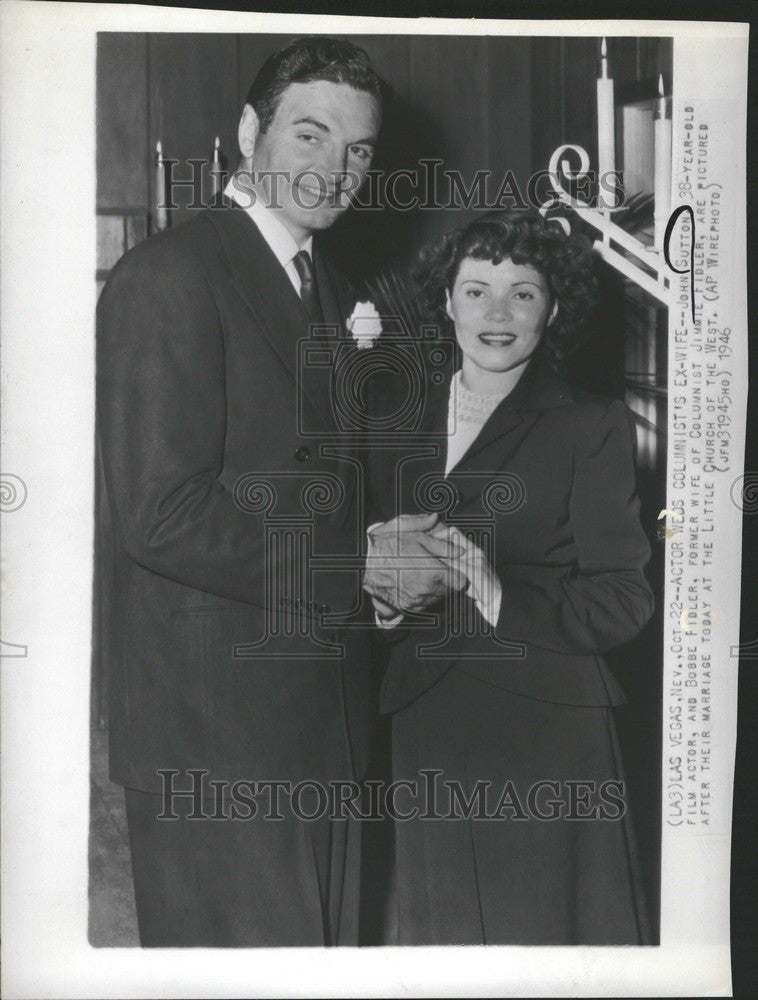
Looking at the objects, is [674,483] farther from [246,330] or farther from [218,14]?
[218,14]

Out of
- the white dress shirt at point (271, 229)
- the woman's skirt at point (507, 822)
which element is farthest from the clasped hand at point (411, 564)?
the white dress shirt at point (271, 229)

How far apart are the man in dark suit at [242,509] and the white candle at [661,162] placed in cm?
35

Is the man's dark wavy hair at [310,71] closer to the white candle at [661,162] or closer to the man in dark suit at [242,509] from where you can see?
the man in dark suit at [242,509]

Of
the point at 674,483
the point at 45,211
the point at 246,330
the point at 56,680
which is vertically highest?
the point at 45,211

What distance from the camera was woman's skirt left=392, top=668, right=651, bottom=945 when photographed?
4.15 ft

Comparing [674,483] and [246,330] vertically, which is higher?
[246,330]

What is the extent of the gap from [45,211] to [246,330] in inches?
11.6

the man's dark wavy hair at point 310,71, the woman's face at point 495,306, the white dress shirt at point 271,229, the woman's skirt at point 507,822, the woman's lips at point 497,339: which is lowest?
the woman's skirt at point 507,822

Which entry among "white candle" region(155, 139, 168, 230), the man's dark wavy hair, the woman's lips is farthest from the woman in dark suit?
"white candle" region(155, 139, 168, 230)

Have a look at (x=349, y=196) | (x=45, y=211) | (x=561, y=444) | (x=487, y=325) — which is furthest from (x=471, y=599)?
(x=45, y=211)

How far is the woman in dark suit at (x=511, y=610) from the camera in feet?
4.11

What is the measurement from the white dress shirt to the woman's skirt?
552 millimetres

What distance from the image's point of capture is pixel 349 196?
1250 mm

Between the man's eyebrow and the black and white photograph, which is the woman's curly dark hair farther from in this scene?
the man's eyebrow
